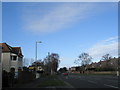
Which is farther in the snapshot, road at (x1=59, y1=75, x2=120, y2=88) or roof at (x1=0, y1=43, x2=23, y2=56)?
roof at (x1=0, y1=43, x2=23, y2=56)

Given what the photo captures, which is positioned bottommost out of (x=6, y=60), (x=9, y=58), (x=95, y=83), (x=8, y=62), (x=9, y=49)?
(x=95, y=83)

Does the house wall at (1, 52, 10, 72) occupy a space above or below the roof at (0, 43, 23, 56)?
below

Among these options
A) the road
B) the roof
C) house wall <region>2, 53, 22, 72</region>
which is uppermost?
the roof

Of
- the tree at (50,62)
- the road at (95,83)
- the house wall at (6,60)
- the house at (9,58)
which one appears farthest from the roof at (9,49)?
the tree at (50,62)

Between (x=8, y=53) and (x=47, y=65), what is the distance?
40434 millimetres

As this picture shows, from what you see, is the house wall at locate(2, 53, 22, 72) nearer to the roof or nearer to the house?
the house

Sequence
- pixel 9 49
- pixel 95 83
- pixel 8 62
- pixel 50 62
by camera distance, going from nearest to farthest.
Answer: pixel 95 83 < pixel 8 62 < pixel 9 49 < pixel 50 62

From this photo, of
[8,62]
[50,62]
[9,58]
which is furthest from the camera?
[50,62]

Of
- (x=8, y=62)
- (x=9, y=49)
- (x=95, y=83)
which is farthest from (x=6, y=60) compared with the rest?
(x=95, y=83)

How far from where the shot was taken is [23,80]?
1195 inches

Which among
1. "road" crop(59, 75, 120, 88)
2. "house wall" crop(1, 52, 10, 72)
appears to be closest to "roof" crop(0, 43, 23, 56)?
"house wall" crop(1, 52, 10, 72)

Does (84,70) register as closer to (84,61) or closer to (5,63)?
(84,61)

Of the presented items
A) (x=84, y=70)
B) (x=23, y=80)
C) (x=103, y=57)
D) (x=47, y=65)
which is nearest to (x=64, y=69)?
(x=84, y=70)

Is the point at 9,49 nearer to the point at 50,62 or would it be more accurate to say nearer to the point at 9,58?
the point at 9,58
